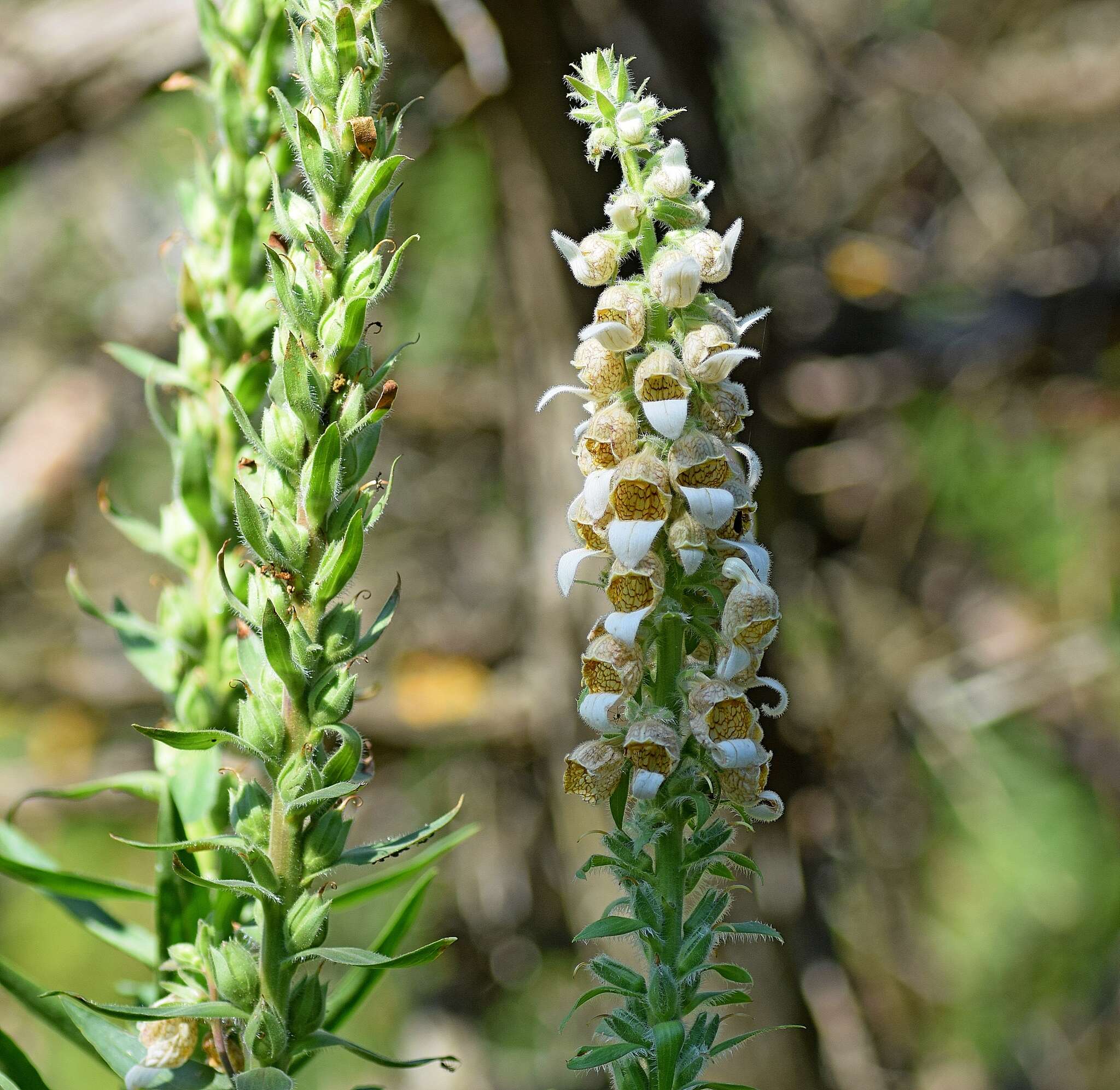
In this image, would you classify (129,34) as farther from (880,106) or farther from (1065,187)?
(1065,187)

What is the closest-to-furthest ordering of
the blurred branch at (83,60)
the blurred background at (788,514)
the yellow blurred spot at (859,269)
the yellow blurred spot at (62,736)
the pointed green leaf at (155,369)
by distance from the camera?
1. the pointed green leaf at (155,369)
2. the blurred branch at (83,60)
3. the blurred background at (788,514)
4. the yellow blurred spot at (859,269)
5. the yellow blurred spot at (62,736)

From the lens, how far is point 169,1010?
1.97 feet

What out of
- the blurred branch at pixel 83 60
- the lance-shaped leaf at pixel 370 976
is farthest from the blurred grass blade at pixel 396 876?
the blurred branch at pixel 83 60

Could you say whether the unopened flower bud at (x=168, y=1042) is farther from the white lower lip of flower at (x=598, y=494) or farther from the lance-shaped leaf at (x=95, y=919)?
the white lower lip of flower at (x=598, y=494)

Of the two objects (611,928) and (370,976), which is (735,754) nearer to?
(611,928)

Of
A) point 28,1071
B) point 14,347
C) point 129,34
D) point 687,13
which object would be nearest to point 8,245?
point 14,347

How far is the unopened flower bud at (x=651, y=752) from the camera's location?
0.61 m

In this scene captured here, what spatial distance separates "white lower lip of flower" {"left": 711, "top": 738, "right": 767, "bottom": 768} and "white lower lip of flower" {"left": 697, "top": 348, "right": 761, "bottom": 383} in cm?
A: 22

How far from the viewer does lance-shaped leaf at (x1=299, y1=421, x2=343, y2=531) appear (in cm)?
58

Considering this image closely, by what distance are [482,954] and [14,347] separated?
2.67 metres

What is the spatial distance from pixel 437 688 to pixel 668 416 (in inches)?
99.7

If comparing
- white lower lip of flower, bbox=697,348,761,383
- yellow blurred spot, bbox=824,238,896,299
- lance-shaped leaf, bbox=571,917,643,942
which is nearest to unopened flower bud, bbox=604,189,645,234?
white lower lip of flower, bbox=697,348,761,383

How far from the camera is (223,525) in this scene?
34.2 inches

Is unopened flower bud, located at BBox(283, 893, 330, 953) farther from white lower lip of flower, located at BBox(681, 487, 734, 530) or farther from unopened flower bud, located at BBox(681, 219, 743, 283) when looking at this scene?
unopened flower bud, located at BBox(681, 219, 743, 283)
